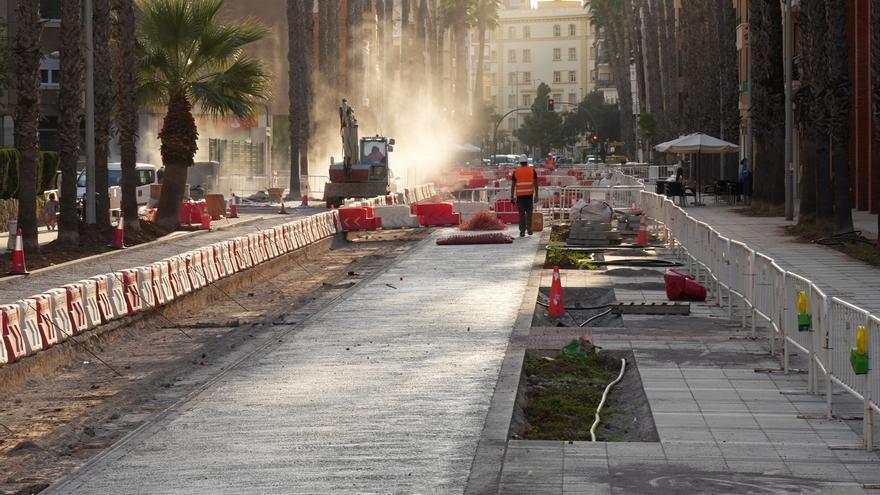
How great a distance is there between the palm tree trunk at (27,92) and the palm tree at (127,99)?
6424mm

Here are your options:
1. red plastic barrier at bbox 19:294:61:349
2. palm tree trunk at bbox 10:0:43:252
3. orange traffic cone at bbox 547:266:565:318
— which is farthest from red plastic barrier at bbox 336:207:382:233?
red plastic barrier at bbox 19:294:61:349

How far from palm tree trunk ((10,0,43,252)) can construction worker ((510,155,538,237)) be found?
11.6 metres

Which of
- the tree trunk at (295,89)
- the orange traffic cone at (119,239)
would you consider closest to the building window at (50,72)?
the tree trunk at (295,89)

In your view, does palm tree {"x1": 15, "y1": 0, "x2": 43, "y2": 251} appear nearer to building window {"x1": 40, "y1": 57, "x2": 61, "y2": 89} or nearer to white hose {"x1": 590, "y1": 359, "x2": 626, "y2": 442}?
white hose {"x1": 590, "y1": 359, "x2": 626, "y2": 442}

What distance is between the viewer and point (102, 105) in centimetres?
3406

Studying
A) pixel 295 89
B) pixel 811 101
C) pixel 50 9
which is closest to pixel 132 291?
pixel 811 101

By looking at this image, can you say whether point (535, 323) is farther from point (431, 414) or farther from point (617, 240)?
point (617, 240)

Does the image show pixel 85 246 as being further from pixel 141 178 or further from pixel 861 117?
pixel 861 117

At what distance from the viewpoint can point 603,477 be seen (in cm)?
984

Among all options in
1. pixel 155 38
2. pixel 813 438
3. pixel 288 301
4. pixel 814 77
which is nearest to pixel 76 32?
pixel 155 38

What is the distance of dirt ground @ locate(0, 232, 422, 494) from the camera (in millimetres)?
12000

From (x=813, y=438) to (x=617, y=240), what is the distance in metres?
22.8

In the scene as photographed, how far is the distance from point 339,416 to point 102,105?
23.1m

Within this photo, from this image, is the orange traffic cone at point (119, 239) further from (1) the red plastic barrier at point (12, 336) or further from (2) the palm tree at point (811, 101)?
(1) the red plastic barrier at point (12, 336)
